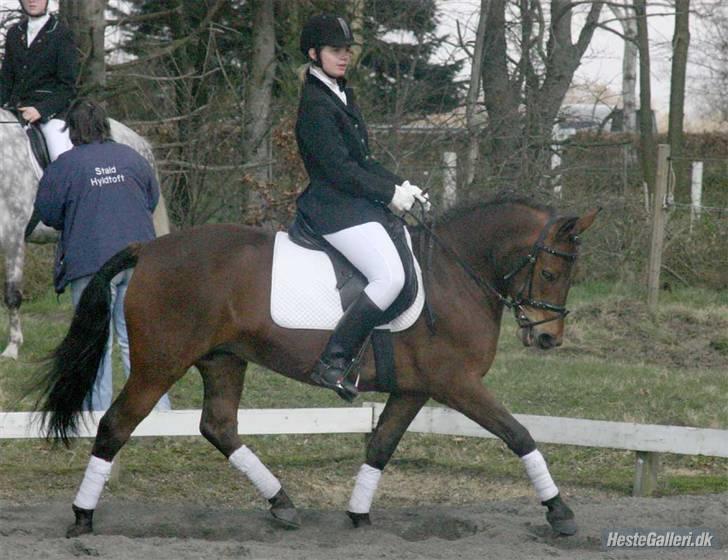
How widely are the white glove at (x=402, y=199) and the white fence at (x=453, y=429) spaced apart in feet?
6.35

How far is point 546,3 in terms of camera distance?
16984 millimetres

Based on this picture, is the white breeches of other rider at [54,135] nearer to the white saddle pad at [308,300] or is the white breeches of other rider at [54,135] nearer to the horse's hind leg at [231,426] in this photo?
the horse's hind leg at [231,426]

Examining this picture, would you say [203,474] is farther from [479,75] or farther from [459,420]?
[479,75]

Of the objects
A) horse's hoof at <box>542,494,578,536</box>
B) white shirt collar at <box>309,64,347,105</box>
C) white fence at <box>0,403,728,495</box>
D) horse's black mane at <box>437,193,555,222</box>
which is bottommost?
horse's hoof at <box>542,494,578,536</box>

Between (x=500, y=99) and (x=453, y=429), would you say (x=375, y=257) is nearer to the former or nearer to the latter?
(x=453, y=429)

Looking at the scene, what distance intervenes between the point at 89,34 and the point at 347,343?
256 inches

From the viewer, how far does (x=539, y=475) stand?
5.83 meters

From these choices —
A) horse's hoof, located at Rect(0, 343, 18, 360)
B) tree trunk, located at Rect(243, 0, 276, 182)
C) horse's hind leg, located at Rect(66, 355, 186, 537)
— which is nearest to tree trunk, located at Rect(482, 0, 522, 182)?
tree trunk, located at Rect(243, 0, 276, 182)

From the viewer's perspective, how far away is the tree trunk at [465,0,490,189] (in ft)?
46.8

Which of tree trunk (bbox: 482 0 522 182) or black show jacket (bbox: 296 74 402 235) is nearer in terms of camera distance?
black show jacket (bbox: 296 74 402 235)

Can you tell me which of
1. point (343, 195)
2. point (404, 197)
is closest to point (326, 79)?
point (343, 195)

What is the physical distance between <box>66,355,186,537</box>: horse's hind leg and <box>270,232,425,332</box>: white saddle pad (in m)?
0.57

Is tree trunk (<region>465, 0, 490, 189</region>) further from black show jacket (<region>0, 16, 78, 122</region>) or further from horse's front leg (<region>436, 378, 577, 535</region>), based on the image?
horse's front leg (<region>436, 378, 577, 535</region>)

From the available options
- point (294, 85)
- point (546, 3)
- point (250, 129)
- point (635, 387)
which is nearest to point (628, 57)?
point (546, 3)
